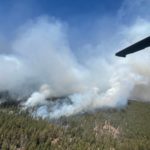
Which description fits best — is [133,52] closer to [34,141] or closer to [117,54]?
[117,54]

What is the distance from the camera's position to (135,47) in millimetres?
5605

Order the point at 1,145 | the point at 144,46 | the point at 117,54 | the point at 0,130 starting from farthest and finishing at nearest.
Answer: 1. the point at 0,130
2. the point at 1,145
3. the point at 117,54
4. the point at 144,46

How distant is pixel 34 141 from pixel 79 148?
2971 centimetres

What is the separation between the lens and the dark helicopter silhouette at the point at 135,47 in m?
5.34

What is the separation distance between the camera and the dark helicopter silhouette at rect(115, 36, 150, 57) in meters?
5.34

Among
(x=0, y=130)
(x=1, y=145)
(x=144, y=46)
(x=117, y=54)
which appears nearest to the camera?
(x=144, y=46)

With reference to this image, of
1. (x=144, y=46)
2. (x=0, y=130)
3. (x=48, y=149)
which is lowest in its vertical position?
(x=144, y=46)

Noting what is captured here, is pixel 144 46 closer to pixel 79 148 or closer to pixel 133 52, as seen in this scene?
pixel 133 52

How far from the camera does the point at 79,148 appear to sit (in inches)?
7579

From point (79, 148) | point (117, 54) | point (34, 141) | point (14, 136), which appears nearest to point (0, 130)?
point (14, 136)

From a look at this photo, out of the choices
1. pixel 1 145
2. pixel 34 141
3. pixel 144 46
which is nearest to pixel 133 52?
pixel 144 46

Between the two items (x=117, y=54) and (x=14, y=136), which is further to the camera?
(x=14, y=136)

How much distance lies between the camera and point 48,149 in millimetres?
188625

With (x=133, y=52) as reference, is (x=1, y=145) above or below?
above
